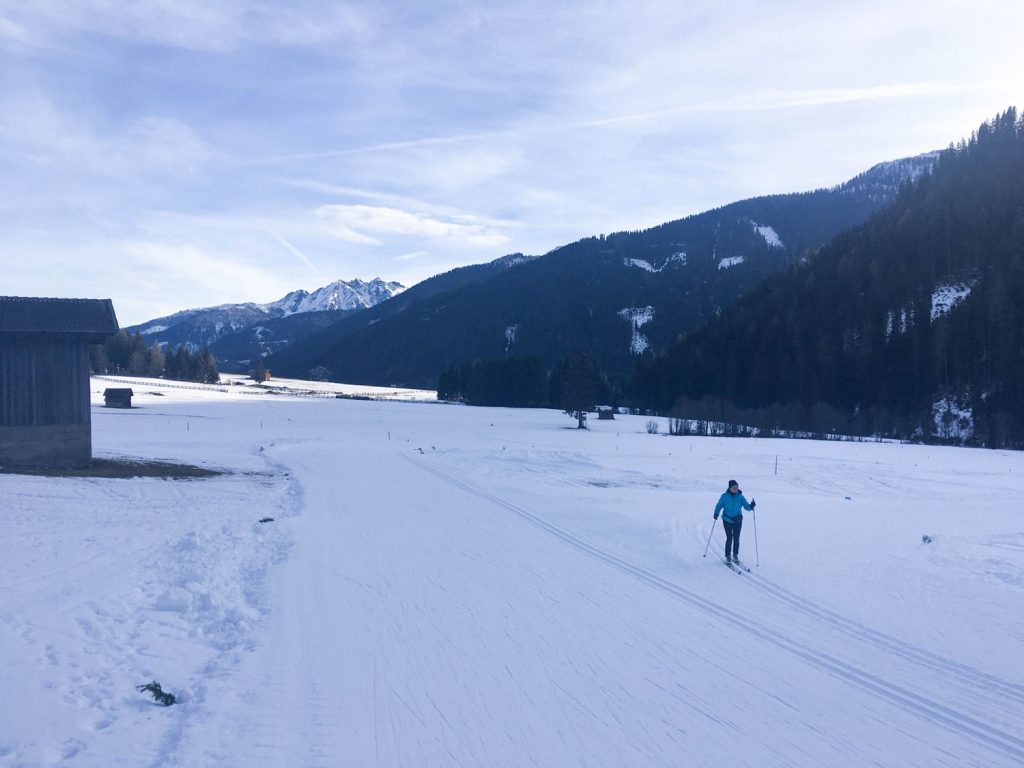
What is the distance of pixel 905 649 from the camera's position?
8.53 m

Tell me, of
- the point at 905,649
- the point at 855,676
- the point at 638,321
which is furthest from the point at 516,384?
the point at 855,676

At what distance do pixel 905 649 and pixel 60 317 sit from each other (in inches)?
1019

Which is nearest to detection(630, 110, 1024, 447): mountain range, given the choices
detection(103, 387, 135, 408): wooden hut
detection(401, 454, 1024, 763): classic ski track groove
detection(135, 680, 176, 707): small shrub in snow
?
detection(103, 387, 135, 408): wooden hut

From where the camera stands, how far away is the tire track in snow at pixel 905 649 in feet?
24.3

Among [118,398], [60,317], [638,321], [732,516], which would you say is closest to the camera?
[732,516]

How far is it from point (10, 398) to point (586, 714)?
24241 millimetres

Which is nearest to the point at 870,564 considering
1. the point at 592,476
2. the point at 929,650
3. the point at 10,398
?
the point at 929,650

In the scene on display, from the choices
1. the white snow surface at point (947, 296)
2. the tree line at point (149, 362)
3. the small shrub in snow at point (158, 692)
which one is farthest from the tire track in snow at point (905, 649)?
the tree line at point (149, 362)

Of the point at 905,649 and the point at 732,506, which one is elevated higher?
the point at 732,506

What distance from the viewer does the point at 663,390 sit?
355ft

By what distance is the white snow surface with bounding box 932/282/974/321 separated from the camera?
85812mm

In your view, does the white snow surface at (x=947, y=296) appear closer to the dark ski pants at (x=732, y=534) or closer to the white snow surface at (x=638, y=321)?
the dark ski pants at (x=732, y=534)

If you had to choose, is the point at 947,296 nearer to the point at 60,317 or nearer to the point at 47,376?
the point at 60,317

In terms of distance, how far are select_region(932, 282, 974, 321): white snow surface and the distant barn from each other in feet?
300
